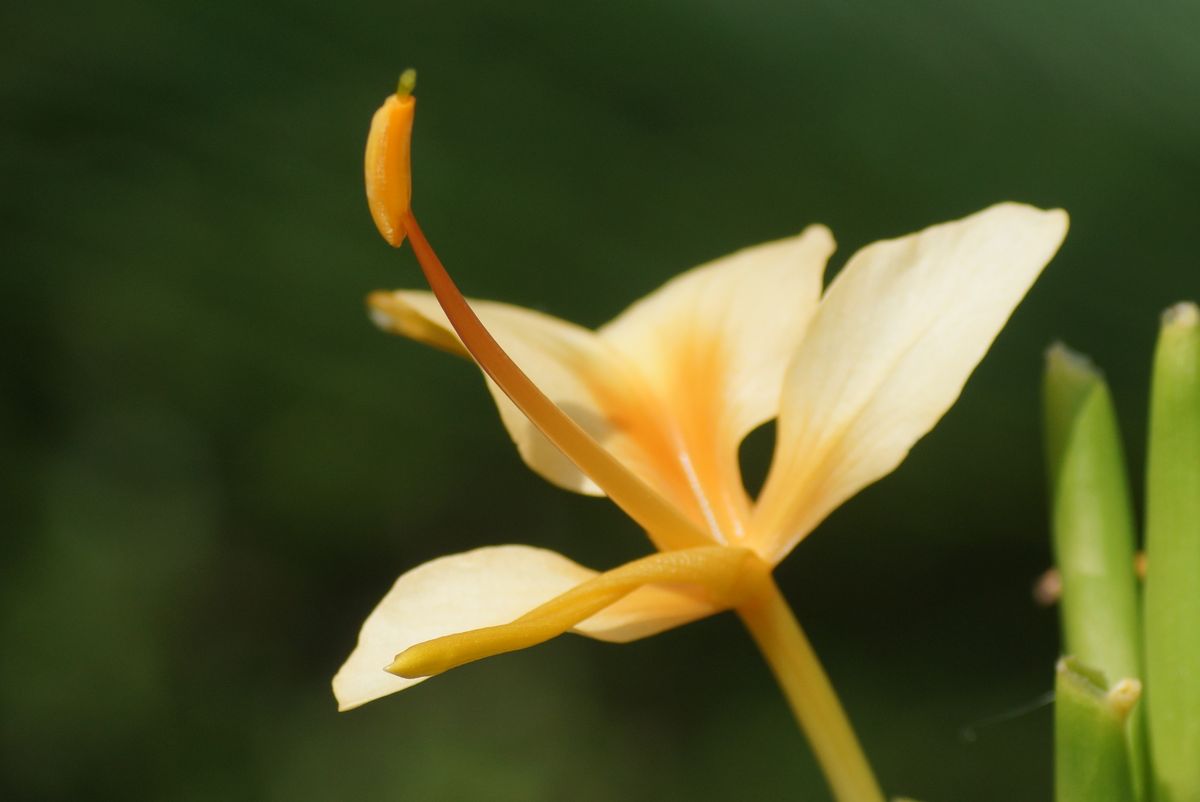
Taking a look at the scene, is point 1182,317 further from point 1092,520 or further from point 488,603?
point 488,603

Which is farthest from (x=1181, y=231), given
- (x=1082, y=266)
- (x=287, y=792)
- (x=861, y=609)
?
(x=287, y=792)

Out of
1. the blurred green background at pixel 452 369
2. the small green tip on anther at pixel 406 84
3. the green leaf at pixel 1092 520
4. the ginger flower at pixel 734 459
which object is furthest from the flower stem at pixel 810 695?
the blurred green background at pixel 452 369

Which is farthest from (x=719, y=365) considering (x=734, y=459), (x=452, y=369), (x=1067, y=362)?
(x=452, y=369)

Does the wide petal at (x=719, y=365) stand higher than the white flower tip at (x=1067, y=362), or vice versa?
the wide petal at (x=719, y=365)

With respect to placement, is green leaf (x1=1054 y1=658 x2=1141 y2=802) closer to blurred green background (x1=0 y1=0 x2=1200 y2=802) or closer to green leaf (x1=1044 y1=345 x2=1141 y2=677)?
green leaf (x1=1044 y1=345 x2=1141 y2=677)

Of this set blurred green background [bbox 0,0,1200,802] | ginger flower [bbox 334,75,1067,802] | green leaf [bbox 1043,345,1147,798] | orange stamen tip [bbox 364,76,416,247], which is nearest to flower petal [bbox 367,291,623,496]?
ginger flower [bbox 334,75,1067,802]

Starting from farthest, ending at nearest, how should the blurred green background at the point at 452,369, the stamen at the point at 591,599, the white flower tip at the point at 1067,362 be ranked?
1. the blurred green background at the point at 452,369
2. the white flower tip at the point at 1067,362
3. the stamen at the point at 591,599

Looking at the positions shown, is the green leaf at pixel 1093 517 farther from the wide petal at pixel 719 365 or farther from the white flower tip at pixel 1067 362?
the wide petal at pixel 719 365
